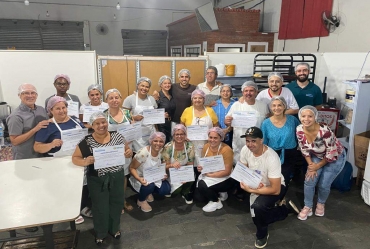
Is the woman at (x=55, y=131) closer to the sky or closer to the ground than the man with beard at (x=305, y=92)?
closer to the ground

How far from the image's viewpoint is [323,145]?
9.62 feet

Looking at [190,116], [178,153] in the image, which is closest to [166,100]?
[190,116]

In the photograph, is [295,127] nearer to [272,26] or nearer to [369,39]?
[369,39]

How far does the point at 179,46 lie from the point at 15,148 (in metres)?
9.00

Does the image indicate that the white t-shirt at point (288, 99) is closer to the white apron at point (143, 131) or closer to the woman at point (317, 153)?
the woman at point (317, 153)

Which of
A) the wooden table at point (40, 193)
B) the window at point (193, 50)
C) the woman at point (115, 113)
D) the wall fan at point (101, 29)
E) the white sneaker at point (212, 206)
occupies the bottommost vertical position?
the white sneaker at point (212, 206)

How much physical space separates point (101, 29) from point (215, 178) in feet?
31.8

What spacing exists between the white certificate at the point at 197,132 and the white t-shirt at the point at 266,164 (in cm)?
63

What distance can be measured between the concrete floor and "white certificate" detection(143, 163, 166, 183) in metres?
0.47

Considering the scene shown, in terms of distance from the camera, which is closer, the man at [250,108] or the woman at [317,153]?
the woman at [317,153]

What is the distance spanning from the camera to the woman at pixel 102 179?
2.38 meters

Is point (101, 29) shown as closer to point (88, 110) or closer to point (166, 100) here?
point (166, 100)

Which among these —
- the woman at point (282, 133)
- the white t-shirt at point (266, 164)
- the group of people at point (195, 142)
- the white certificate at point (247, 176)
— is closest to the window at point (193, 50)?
the group of people at point (195, 142)

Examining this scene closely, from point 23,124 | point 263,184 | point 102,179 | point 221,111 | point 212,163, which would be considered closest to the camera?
point 102,179
